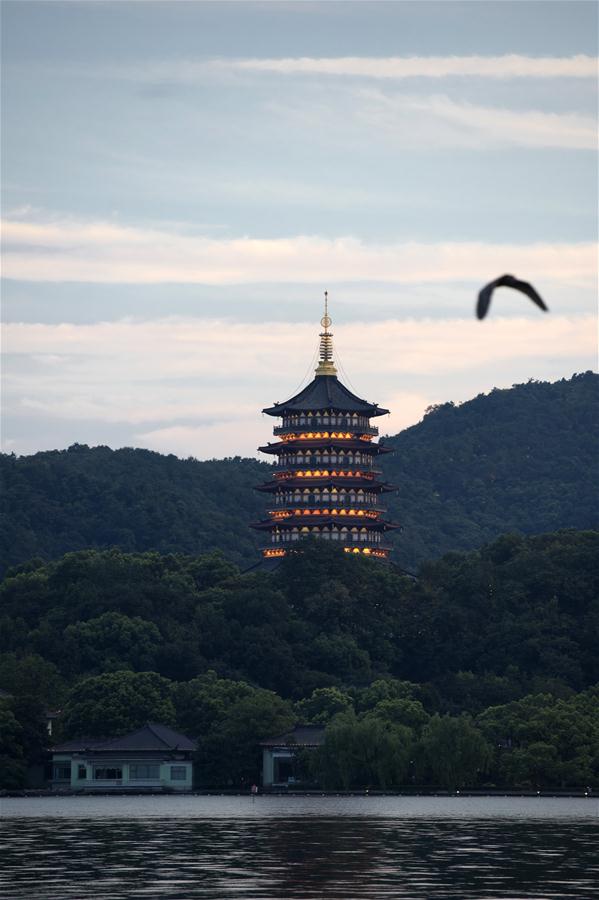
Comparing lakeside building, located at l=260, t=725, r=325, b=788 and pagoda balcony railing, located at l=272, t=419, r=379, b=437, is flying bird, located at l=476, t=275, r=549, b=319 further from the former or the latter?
pagoda balcony railing, located at l=272, t=419, r=379, b=437

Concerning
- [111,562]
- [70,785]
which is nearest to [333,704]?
[70,785]

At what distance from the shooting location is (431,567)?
14738 centimetres

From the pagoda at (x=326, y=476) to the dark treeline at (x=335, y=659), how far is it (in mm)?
6646

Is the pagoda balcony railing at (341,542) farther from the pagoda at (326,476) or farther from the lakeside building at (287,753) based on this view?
the lakeside building at (287,753)

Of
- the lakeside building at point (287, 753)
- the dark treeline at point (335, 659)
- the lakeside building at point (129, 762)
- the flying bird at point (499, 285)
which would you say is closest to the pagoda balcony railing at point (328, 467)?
the dark treeline at point (335, 659)

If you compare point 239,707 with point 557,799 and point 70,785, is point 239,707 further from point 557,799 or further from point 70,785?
point 557,799

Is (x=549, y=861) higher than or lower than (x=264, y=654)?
lower

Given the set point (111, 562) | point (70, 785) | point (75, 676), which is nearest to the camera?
point (70, 785)

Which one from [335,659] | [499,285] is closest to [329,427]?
[335,659]

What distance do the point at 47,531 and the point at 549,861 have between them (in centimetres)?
14018

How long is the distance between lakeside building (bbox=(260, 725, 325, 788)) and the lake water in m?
15.0

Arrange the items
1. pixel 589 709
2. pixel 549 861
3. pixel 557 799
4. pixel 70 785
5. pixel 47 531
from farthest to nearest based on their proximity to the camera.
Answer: pixel 47 531
pixel 70 785
pixel 589 709
pixel 557 799
pixel 549 861

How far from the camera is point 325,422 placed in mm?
158125

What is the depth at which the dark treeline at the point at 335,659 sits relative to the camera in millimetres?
111625
